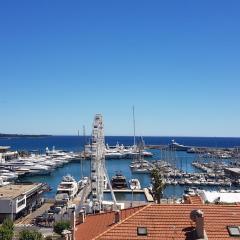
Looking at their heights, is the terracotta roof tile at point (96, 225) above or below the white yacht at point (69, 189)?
above

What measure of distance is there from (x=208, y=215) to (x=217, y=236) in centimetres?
149

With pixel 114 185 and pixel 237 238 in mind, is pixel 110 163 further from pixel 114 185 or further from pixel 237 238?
pixel 237 238

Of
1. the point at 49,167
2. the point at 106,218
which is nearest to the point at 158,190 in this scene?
the point at 106,218

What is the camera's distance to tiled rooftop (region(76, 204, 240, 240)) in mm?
23312

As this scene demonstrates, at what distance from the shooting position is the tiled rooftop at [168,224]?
23312 millimetres

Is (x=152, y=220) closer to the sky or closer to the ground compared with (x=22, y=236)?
closer to the sky

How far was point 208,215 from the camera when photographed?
24484mm

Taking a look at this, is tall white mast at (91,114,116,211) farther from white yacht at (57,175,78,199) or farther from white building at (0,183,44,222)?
white yacht at (57,175,78,199)

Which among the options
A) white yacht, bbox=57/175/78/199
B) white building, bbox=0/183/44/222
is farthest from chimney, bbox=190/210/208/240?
white yacht, bbox=57/175/78/199

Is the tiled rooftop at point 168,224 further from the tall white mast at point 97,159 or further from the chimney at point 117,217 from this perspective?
the tall white mast at point 97,159

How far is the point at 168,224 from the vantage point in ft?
78.3

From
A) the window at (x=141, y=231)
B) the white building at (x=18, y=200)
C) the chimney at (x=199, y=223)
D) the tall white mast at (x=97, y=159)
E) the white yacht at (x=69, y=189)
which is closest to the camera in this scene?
the chimney at (x=199, y=223)

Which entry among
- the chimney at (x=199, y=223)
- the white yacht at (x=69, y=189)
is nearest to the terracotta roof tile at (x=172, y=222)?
the chimney at (x=199, y=223)

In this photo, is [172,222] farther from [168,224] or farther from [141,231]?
[141,231]
